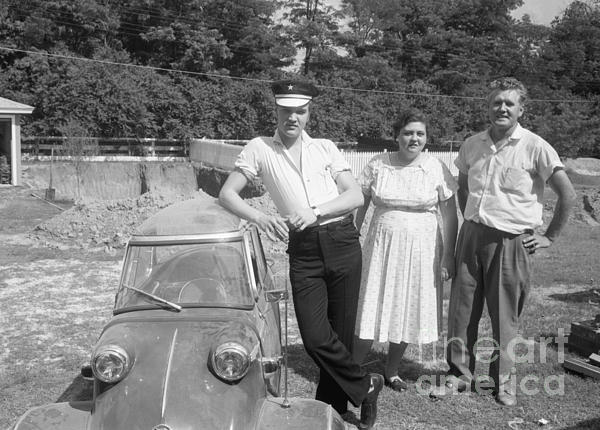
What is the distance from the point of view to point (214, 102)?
37.5 meters

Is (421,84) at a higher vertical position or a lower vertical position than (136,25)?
lower

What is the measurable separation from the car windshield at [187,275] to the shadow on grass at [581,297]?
5.52 m

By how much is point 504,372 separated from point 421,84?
43225 millimetres

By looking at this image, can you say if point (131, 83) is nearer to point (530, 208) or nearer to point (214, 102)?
point (214, 102)

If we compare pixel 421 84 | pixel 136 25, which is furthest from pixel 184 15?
pixel 421 84

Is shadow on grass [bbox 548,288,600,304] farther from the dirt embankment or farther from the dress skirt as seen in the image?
the dirt embankment

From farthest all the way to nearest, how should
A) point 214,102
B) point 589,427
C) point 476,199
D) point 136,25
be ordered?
point 136,25 < point 214,102 < point 476,199 < point 589,427

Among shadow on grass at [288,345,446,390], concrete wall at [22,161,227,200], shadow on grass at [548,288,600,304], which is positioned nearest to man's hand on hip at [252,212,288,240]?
shadow on grass at [288,345,446,390]

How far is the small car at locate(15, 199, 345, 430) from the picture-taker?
3205 mm

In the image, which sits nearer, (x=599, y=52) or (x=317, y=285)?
(x=317, y=285)

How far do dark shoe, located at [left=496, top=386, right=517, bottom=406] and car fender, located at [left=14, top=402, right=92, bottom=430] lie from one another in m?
2.85

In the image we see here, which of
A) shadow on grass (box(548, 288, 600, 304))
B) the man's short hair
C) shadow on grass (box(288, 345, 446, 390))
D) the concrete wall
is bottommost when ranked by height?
the concrete wall

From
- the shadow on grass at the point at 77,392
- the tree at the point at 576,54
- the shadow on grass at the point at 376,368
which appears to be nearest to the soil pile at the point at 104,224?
the shadow on grass at the point at 376,368

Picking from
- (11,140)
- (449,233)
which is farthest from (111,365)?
(11,140)
